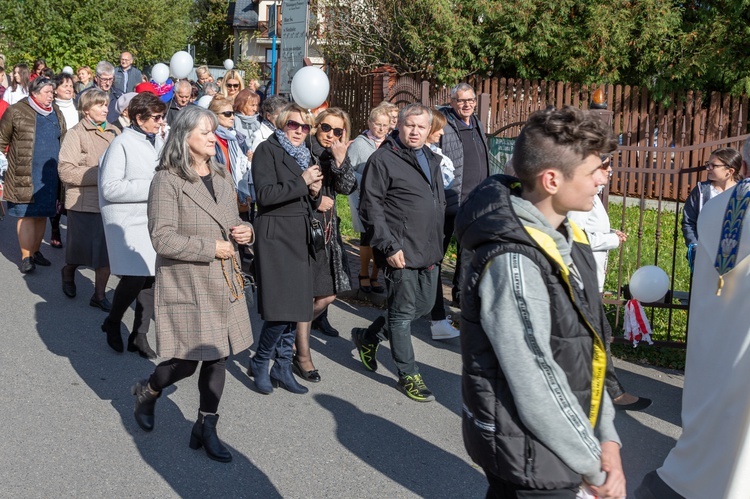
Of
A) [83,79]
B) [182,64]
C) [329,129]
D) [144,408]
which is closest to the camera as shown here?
[144,408]

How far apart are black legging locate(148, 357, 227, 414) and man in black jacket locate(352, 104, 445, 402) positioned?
1416 millimetres

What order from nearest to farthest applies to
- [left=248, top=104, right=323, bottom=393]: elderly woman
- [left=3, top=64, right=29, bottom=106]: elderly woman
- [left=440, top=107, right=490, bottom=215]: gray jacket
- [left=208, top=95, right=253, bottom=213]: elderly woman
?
[left=248, top=104, right=323, bottom=393]: elderly woman, [left=440, top=107, right=490, bottom=215]: gray jacket, [left=208, top=95, right=253, bottom=213]: elderly woman, [left=3, top=64, right=29, bottom=106]: elderly woman

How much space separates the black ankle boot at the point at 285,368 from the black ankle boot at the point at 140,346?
3.48 feet

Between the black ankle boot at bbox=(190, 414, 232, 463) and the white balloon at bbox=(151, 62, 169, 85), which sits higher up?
the white balloon at bbox=(151, 62, 169, 85)

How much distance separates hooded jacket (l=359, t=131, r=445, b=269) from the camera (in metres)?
5.73

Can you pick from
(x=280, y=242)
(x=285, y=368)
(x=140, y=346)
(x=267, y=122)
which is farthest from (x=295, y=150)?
(x=267, y=122)

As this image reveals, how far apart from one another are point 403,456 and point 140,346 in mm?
2414

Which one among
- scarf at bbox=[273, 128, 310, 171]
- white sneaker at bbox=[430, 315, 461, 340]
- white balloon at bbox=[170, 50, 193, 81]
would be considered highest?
white balloon at bbox=[170, 50, 193, 81]

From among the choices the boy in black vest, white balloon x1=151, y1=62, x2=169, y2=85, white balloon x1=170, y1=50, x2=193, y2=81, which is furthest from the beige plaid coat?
white balloon x1=170, y1=50, x2=193, y2=81

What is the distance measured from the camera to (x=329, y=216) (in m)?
5.95

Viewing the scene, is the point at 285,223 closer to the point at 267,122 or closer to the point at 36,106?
the point at 267,122

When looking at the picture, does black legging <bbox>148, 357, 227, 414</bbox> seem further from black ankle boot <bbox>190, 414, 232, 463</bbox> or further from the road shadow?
the road shadow

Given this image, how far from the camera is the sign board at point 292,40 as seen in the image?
496 inches

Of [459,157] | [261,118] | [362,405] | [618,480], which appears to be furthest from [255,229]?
[261,118]
